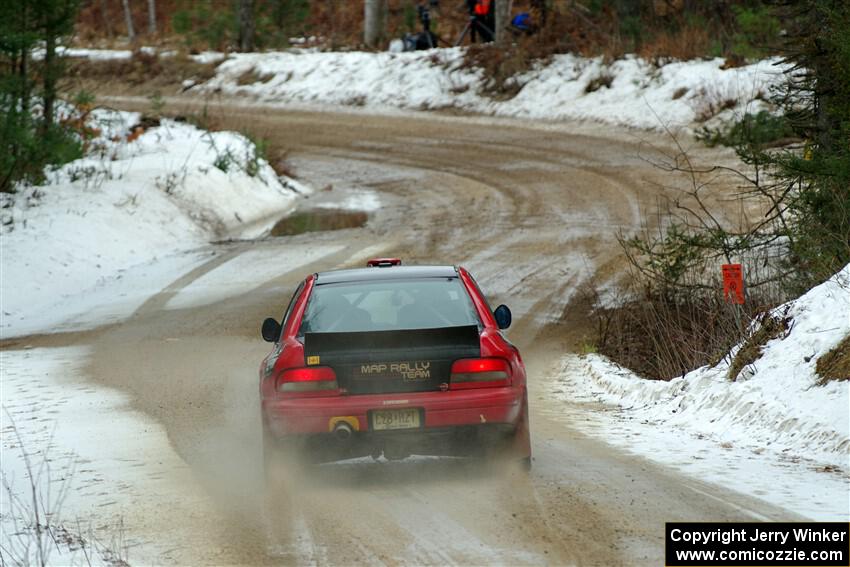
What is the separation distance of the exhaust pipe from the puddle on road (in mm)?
14923

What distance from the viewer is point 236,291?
1855 centimetres

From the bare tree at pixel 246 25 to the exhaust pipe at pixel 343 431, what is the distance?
139 feet

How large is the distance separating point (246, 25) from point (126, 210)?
27144 mm

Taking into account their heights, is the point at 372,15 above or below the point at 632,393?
above

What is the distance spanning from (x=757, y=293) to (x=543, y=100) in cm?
2033

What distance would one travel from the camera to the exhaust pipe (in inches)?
321

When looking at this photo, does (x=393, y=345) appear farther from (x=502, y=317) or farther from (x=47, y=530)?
(x=47, y=530)

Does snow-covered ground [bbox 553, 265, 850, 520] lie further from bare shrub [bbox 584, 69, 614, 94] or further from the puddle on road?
bare shrub [bbox 584, 69, 614, 94]

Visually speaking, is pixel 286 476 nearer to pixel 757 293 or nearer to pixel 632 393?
pixel 632 393

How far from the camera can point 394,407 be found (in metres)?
8.16

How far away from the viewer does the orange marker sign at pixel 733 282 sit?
11797 millimetres

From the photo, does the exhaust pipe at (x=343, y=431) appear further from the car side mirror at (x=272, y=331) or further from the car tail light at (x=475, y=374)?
the car side mirror at (x=272, y=331)

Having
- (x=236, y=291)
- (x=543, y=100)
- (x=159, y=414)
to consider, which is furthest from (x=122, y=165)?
(x=159, y=414)

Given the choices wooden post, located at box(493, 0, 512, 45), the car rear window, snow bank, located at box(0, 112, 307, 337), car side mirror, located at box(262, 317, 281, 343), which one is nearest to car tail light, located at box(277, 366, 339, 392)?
the car rear window
